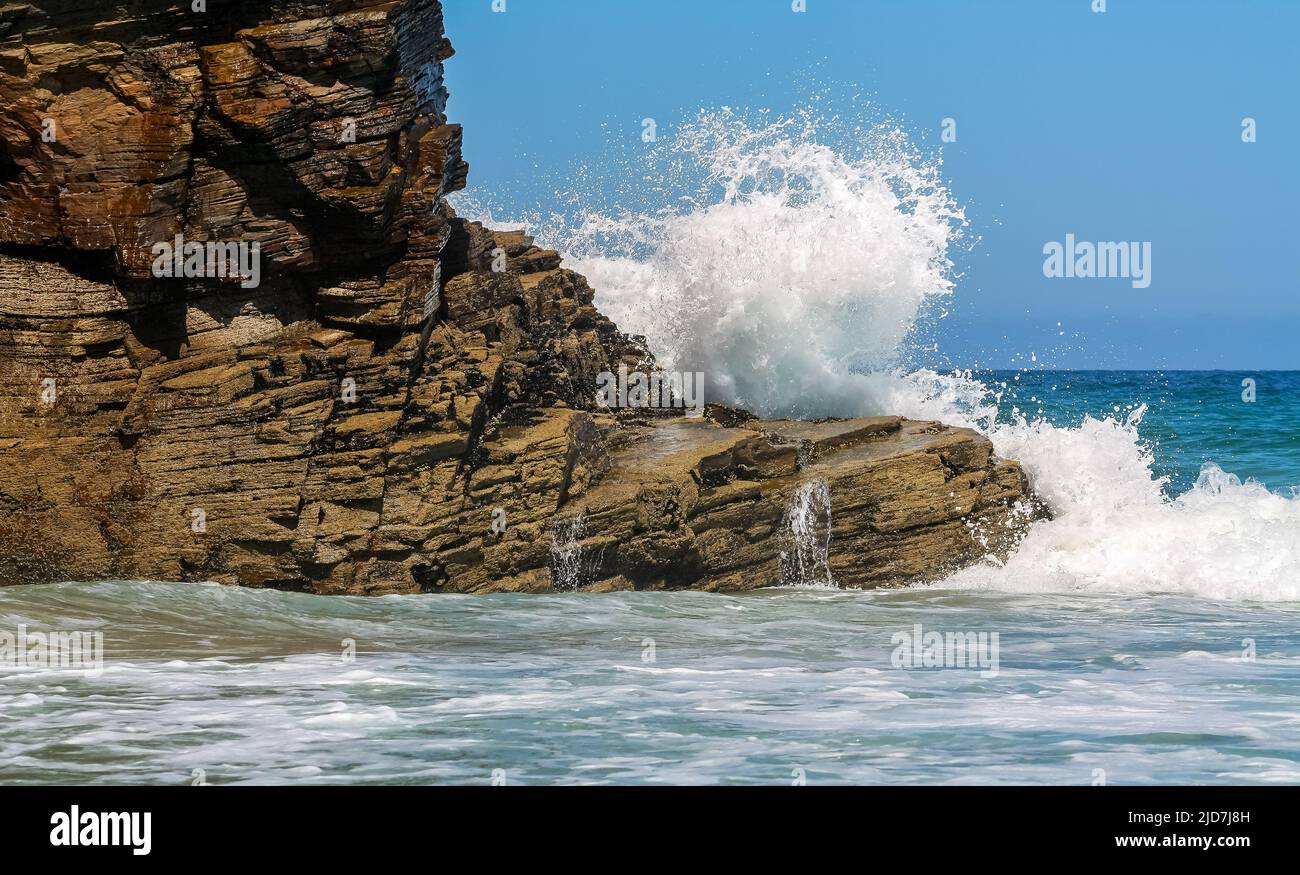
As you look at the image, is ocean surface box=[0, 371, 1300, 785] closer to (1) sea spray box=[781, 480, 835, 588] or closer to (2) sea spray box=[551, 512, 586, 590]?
(2) sea spray box=[551, 512, 586, 590]

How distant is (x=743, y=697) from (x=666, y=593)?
502 cm

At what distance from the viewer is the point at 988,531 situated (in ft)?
51.4

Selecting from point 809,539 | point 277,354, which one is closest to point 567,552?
point 809,539

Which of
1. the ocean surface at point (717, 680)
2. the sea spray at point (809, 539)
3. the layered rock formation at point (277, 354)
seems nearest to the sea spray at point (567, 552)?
the layered rock formation at point (277, 354)

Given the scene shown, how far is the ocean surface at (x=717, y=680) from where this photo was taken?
23.6ft

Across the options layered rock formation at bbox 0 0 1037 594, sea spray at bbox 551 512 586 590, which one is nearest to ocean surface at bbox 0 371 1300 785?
sea spray at bbox 551 512 586 590

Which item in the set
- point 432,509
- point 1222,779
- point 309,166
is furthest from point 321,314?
point 1222,779

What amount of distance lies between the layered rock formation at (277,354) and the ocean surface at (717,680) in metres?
0.54

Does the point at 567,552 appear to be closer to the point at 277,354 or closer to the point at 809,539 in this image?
the point at 809,539

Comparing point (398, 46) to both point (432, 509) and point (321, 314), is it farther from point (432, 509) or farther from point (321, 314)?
point (432, 509)

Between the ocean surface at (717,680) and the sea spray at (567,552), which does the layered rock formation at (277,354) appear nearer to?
the sea spray at (567,552)

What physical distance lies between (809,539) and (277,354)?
5829 millimetres

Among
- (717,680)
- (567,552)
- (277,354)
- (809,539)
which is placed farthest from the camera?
(809,539)

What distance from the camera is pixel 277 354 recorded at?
1308 cm
